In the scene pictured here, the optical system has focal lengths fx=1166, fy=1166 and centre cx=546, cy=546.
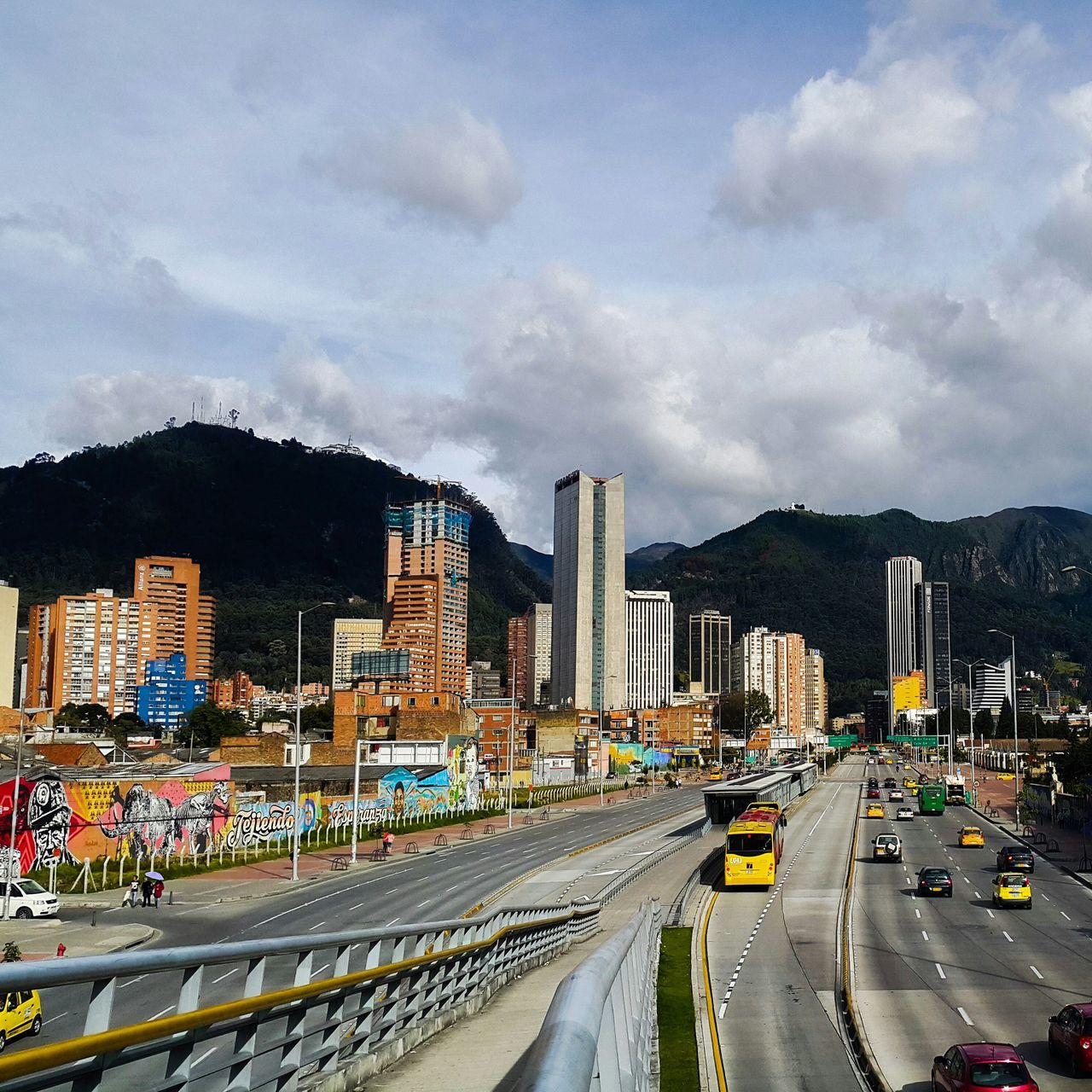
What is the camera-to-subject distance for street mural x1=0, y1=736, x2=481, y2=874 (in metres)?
51.6

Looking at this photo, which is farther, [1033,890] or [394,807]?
[394,807]

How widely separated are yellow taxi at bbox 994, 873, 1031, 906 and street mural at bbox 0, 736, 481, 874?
3047cm

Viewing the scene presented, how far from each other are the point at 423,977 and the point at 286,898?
39697mm

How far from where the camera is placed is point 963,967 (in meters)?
33.2

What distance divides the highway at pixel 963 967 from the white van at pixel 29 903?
91.6 ft

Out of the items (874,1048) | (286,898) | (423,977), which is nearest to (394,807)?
(286,898)

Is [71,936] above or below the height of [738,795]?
below

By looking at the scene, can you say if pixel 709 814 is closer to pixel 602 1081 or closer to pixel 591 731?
pixel 602 1081

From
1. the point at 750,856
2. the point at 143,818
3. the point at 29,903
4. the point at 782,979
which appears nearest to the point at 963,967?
the point at 782,979

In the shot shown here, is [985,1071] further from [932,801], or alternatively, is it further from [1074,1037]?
[932,801]

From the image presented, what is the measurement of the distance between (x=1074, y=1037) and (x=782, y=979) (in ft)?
36.6

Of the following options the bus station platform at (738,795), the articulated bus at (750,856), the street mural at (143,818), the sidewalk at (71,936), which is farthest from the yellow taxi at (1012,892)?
the sidewalk at (71,936)

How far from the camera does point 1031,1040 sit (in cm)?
2442

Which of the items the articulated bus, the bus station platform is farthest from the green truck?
the articulated bus
